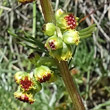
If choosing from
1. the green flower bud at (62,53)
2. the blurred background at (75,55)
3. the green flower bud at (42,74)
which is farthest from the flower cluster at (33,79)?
the blurred background at (75,55)

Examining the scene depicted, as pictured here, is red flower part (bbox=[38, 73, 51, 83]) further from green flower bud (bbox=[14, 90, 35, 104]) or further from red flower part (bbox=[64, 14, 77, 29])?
red flower part (bbox=[64, 14, 77, 29])

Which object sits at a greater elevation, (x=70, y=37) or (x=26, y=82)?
(x=70, y=37)

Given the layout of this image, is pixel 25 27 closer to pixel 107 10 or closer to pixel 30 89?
pixel 107 10

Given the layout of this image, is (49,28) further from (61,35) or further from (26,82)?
(26,82)

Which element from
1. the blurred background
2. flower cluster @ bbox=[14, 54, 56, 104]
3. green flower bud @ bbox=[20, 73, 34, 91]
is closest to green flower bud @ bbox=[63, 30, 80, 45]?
flower cluster @ bbox=[14, 54, 56, 104]

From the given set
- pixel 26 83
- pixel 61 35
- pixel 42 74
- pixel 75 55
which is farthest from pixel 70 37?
pixel 75 55

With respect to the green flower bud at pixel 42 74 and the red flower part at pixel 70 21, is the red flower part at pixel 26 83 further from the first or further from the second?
the red flower part at pixel 70 21
